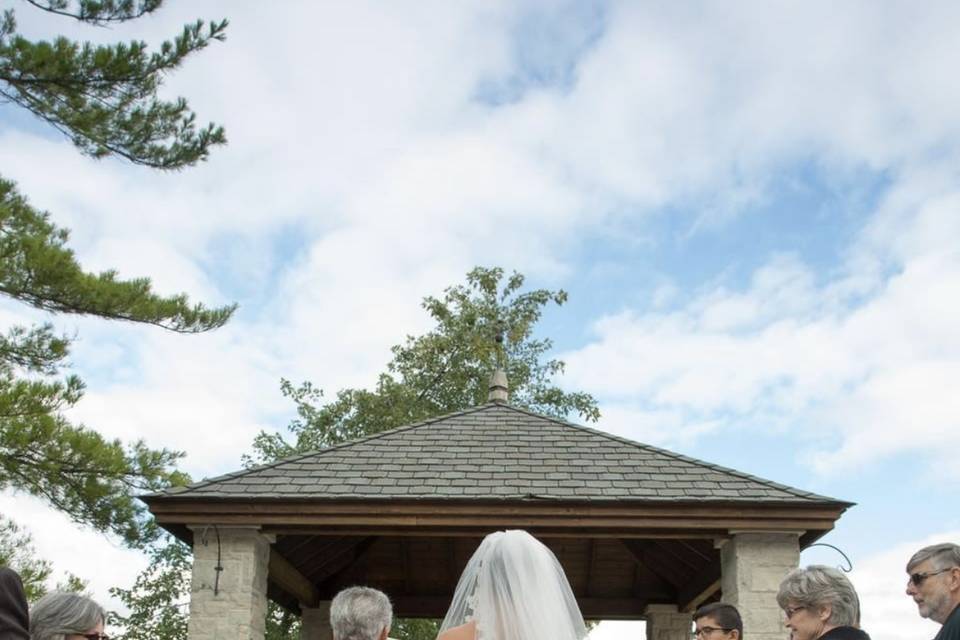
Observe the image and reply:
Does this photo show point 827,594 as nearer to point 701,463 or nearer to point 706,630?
point 706,630

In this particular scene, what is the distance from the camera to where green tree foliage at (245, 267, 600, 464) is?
23.7 metres

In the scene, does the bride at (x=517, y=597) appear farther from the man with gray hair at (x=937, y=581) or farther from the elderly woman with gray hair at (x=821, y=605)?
the man with gray hair at (x=937, y=581)

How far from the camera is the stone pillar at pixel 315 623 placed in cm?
1127

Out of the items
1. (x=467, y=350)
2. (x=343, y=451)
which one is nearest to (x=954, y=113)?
(x=343, y=451)

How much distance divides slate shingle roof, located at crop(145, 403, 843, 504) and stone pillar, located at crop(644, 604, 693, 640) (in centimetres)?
281

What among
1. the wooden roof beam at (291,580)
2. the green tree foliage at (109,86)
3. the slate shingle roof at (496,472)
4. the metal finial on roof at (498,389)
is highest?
the green tree foliage at (109,86)

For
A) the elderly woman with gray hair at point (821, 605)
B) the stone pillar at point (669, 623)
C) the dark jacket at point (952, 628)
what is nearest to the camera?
the dark jacket at point (952, 628)

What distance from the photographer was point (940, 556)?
3.84m

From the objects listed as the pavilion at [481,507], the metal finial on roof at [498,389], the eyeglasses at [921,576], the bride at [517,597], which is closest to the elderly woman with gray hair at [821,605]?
the eyeglasses at [921,576]

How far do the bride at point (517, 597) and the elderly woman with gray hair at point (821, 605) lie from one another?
3.34ft

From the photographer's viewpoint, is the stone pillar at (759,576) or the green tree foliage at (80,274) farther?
the green tree foliage at (80,274)

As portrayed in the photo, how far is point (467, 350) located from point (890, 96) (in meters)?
14.1

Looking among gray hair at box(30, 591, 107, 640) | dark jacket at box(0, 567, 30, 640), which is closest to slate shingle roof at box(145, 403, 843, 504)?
gray hair at box(30, 591, 107, 640)

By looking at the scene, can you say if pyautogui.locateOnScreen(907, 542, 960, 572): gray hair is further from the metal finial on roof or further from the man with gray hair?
the metal finial on roof
